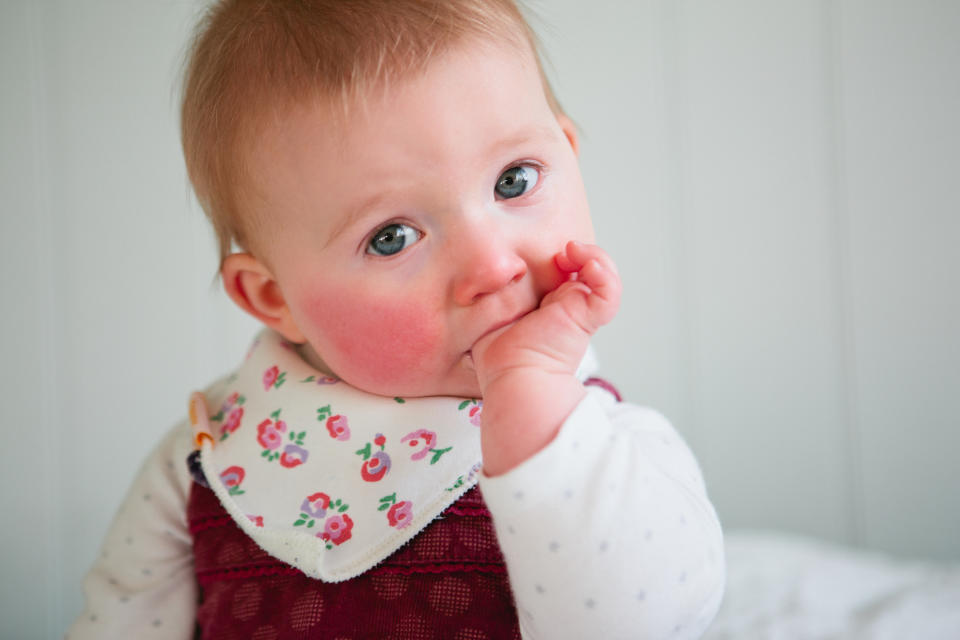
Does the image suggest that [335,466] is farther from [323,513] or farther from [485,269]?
[485,269]

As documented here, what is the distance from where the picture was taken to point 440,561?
2.28ft

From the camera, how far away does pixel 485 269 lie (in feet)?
2.03

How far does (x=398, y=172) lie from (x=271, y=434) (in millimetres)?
332

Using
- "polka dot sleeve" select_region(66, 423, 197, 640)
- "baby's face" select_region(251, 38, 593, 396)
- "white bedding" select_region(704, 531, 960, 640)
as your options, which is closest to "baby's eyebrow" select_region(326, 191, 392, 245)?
"baby's face" select_region(251, 38, 593, 396)

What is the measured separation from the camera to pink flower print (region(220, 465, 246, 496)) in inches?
31.3

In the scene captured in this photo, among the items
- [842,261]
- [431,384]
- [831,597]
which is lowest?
[831,597]

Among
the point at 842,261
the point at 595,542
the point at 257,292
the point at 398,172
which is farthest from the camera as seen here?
the point at 842,261

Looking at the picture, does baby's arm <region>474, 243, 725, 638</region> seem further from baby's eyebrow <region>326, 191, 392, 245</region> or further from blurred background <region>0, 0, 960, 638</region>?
blurred background <region>0, 0, 960, 638</region>

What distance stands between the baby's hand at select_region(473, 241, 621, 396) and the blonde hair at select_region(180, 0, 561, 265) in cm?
22

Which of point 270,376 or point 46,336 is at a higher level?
point 270,376

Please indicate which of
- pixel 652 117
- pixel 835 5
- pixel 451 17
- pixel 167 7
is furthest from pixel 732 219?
pixel 167 7

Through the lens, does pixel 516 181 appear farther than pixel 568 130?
No

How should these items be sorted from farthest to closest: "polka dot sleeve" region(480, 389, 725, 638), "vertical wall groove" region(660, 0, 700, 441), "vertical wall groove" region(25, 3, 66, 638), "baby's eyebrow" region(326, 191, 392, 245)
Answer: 1. "vertical wall groove" region(660, 0, 700, 441)
2. "vertical wall groove" region(25, 3, 66, 638)
3. "baby's eyebrow" region(326, 191, 392, 245)
4. "polka dot sleeve" region(480, 389, 725, 638)

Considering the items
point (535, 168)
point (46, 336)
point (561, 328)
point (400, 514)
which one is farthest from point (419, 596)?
point (46, 336)
